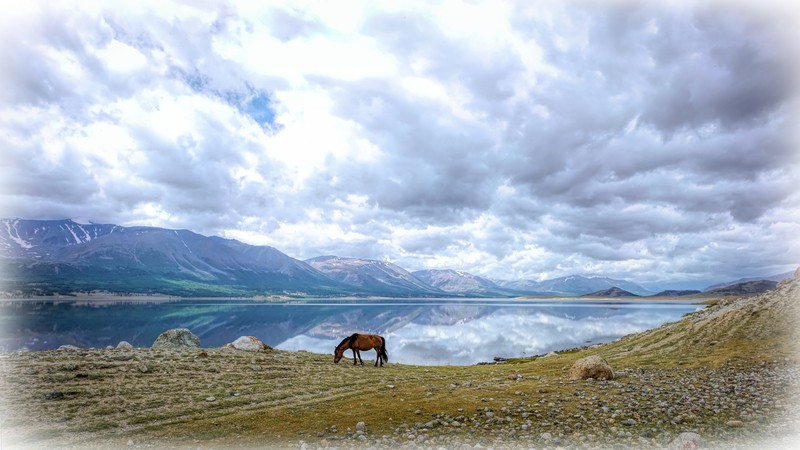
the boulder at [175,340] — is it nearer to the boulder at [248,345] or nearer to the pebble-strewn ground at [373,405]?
the boulder at [248,345]

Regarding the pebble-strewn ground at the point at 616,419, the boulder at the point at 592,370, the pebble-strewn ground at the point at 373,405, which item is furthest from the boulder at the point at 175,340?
the boulder at the point at 592,370

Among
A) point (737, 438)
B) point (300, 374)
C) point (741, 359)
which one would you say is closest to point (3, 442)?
point (300, 374)

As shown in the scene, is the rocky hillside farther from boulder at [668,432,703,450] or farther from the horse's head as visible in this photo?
the horse's head

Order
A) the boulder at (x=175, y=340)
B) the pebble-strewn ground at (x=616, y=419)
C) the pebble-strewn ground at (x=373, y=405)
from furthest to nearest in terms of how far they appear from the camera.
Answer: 1. the boulder at (x=175, y=340)
2. the pebble-strewn ground at (x=373, y=405)
3. the pebble-strewn ground at (x=616, y=419)

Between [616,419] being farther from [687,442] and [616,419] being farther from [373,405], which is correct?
[373,405]

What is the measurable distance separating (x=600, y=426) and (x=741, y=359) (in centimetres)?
1775

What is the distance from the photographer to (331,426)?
1400cm

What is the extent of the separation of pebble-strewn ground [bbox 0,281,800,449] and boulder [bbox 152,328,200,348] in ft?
32.3

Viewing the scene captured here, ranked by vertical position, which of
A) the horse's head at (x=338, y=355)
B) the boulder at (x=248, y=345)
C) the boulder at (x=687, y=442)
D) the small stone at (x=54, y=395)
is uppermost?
the small stone at (x=54, y=395)

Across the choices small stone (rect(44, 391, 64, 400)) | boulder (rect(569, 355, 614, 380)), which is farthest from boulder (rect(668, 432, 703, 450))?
small stone (rect(44, 391, 64, 400))

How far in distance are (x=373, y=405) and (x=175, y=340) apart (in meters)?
25.8

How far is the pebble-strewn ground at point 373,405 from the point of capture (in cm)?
1244

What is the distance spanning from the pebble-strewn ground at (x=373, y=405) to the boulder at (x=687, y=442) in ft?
0.86

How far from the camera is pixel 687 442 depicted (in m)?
11.0
